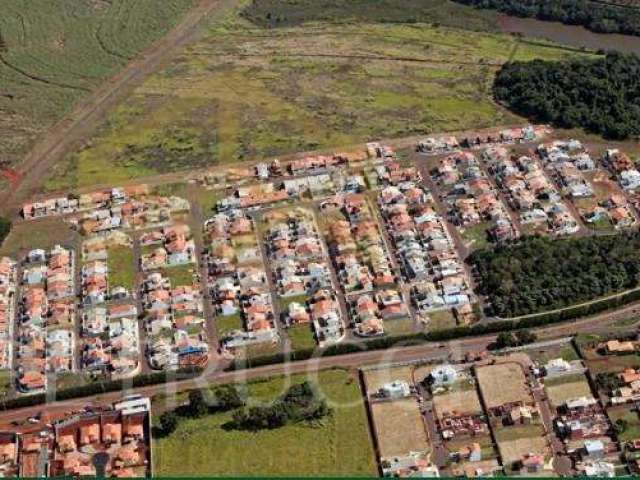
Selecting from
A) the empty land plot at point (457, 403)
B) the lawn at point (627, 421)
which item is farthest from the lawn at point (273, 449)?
the lawn at point (627, 421)

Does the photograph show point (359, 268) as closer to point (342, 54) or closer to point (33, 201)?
point (33, 201)

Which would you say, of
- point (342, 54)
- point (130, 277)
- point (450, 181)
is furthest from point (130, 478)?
point (342, 54)

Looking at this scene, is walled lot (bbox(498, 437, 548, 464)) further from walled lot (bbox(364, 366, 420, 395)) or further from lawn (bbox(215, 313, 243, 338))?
lawn (bbox(215, 313, 243, 338))

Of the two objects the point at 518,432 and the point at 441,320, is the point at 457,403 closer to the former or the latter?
the point at 518,432

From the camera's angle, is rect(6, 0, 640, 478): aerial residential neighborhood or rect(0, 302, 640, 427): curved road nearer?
rect(6, 0, 640, 478): aerial residential neighborhood

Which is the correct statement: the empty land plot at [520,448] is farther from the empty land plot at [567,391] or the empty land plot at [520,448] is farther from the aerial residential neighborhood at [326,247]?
the empty land plot at [567,391]

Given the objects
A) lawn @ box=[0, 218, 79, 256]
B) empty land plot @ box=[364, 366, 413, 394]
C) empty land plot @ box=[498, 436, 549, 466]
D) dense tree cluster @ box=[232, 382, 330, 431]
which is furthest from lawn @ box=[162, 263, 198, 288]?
empty land plot @ box=[498, 436, 549, 466]
